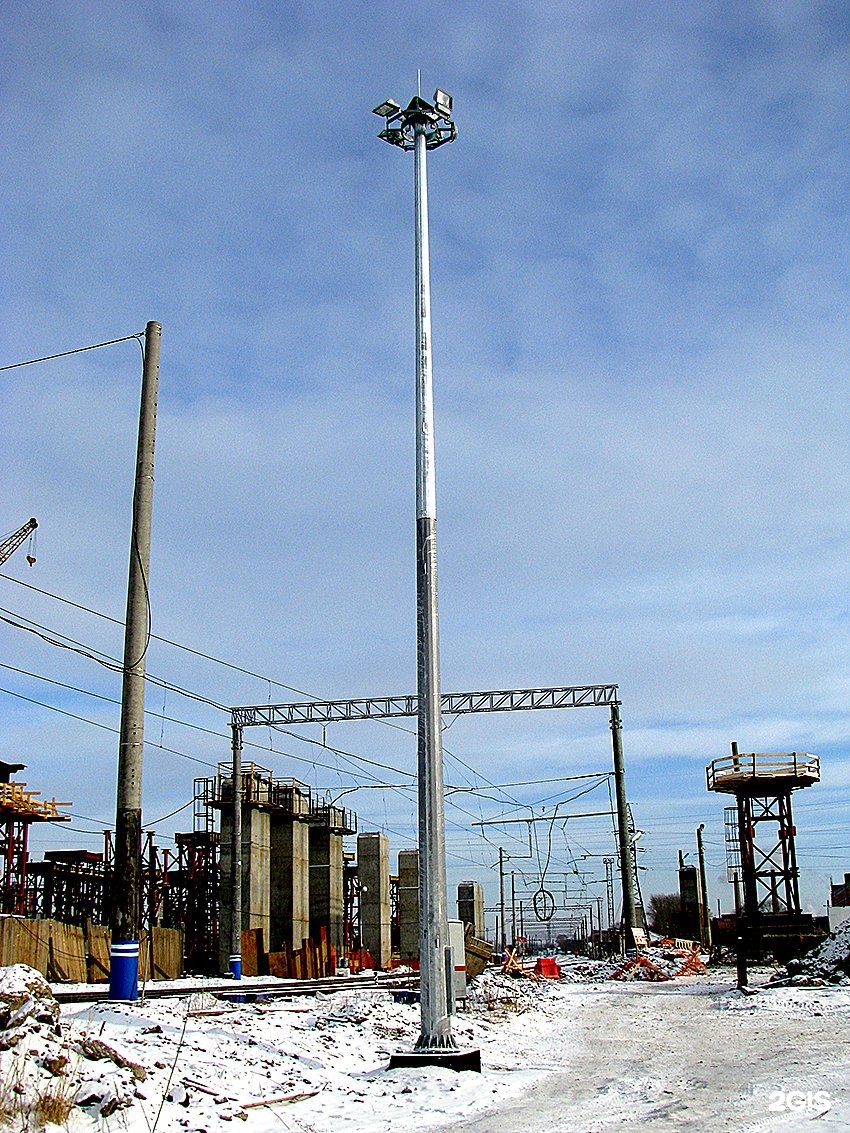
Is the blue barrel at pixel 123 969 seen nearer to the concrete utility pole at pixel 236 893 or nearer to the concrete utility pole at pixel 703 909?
the concrete utility pole at pixel 236 893

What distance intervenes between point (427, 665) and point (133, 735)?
449 cm

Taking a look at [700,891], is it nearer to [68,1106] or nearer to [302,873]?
[302,873]

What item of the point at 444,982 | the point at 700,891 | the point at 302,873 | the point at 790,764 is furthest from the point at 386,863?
the point at 444,982

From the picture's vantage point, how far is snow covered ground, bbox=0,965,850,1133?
9.68 m

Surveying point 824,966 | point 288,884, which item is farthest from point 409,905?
point 824,966

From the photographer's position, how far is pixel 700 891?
6875cm

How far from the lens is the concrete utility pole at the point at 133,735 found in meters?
15.0

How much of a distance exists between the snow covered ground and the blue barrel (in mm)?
466

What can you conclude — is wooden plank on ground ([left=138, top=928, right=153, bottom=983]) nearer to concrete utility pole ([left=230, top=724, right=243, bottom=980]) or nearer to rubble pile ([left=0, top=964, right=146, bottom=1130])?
concrete utility pole ([left=230, top=724, right=243, bottom=980])

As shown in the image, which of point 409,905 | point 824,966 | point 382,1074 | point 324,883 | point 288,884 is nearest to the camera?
point 382,1074

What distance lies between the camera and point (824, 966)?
3097cm

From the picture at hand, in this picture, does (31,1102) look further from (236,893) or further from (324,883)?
(324,883)

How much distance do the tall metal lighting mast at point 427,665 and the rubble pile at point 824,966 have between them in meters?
18.4

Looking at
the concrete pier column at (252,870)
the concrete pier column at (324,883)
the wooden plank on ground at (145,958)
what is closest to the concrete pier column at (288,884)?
the concrete pier column at (252,870)
